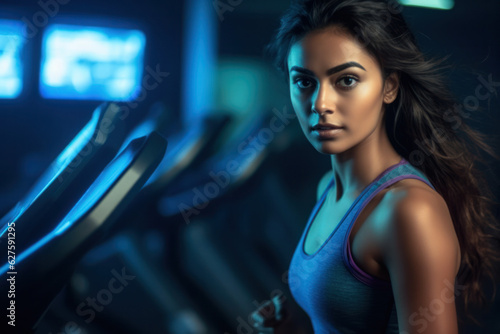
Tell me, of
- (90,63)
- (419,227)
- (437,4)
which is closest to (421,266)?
(419,227)

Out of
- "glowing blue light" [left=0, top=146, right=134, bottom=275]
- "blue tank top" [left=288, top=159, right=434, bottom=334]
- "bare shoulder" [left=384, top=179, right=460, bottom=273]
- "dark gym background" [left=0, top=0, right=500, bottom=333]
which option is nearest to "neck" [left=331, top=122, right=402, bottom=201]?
"blue tank top" [left=288, top=159, right=434, bottom=334]

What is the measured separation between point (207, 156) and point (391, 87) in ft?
3.28

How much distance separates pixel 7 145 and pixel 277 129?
80.1 inches

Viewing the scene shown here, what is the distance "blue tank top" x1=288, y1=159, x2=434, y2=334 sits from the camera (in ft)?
2.08

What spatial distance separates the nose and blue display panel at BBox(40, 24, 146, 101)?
2.14m

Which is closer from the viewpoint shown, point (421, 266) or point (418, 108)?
point (421, 266)

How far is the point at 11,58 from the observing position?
2502 millimetres

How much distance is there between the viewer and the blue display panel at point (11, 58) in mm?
2463

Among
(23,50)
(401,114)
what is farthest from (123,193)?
(23,50)

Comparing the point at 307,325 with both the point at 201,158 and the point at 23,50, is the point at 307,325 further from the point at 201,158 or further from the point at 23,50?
the point at 23,50

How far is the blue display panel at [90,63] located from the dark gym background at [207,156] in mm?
66

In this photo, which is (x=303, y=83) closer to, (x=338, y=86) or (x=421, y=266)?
(x=338, y=86)

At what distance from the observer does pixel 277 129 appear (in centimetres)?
185

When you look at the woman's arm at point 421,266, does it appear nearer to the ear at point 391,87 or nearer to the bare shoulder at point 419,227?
the bare shoulder at point 419,227
